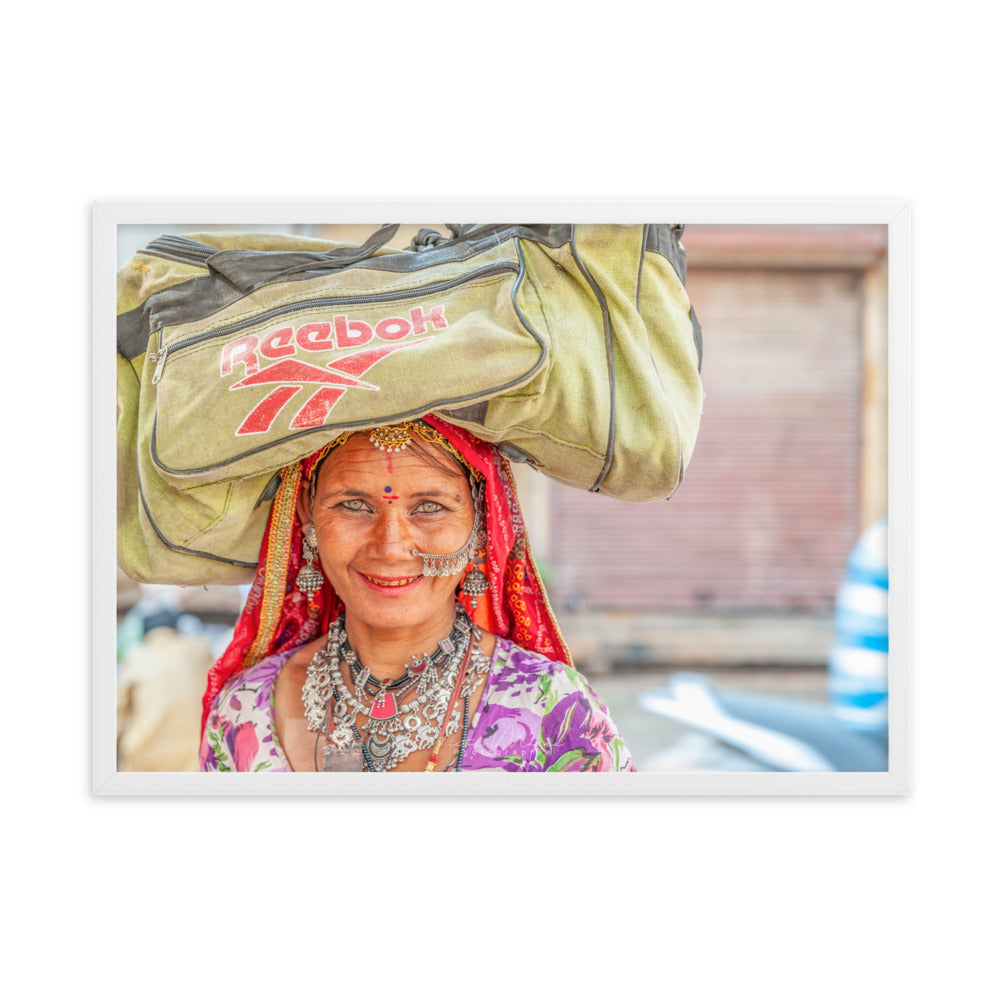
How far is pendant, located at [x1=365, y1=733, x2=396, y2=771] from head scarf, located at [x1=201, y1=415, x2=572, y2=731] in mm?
275

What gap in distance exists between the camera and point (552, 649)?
5.99 feet

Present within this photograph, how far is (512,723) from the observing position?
174 cm

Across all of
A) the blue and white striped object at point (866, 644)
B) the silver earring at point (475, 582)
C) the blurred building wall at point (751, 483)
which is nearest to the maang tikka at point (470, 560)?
the silver earring at point (475, 582)

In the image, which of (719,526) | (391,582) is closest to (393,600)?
(391,582)

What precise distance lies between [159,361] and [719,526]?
2.85 meters

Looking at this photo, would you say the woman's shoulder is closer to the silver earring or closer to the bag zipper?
the silver earring

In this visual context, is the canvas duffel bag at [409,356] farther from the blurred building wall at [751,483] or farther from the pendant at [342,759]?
the blurred building wall at [751,483]

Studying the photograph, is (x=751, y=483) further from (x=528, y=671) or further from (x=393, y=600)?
(x=393, y=600)

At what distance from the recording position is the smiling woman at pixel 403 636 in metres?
1.66
